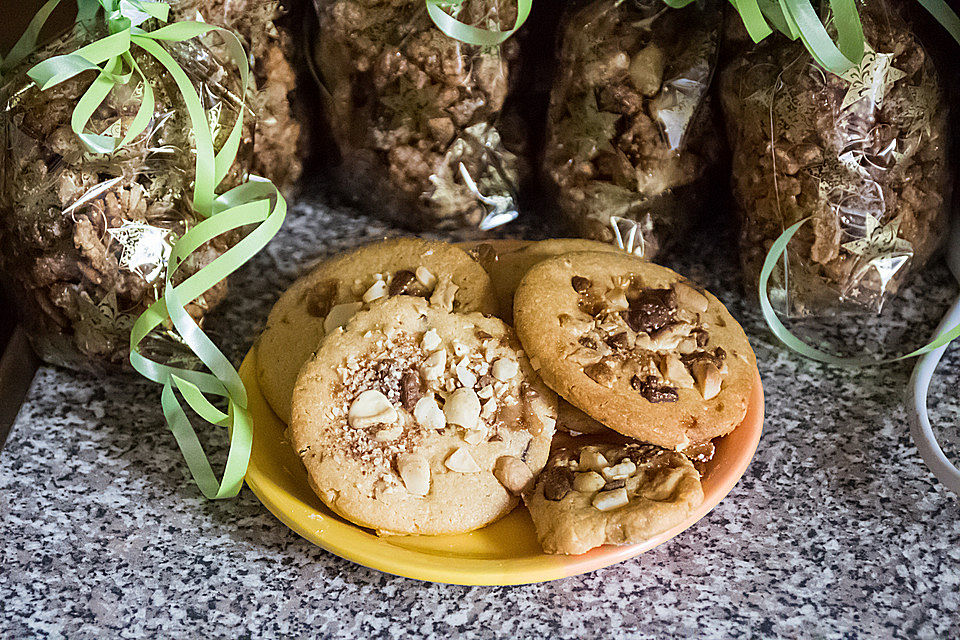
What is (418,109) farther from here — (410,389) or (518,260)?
(410,389)

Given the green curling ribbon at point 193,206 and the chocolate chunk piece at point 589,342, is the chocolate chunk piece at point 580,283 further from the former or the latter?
the green curling ribbon at point 193,206

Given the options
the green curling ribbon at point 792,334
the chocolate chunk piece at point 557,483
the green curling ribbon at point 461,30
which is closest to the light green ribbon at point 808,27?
the green curling ribbon at point 461,30

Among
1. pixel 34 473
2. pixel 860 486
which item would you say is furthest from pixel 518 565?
pixel 34 473

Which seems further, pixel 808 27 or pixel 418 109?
pixel 418 109

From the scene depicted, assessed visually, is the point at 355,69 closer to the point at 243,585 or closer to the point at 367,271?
the point at 367,271

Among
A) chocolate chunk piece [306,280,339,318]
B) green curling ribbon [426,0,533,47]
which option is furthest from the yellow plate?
green curling ribbon [426,0,533,47]

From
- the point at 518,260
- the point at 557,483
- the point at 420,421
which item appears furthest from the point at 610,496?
the point at 518,260
